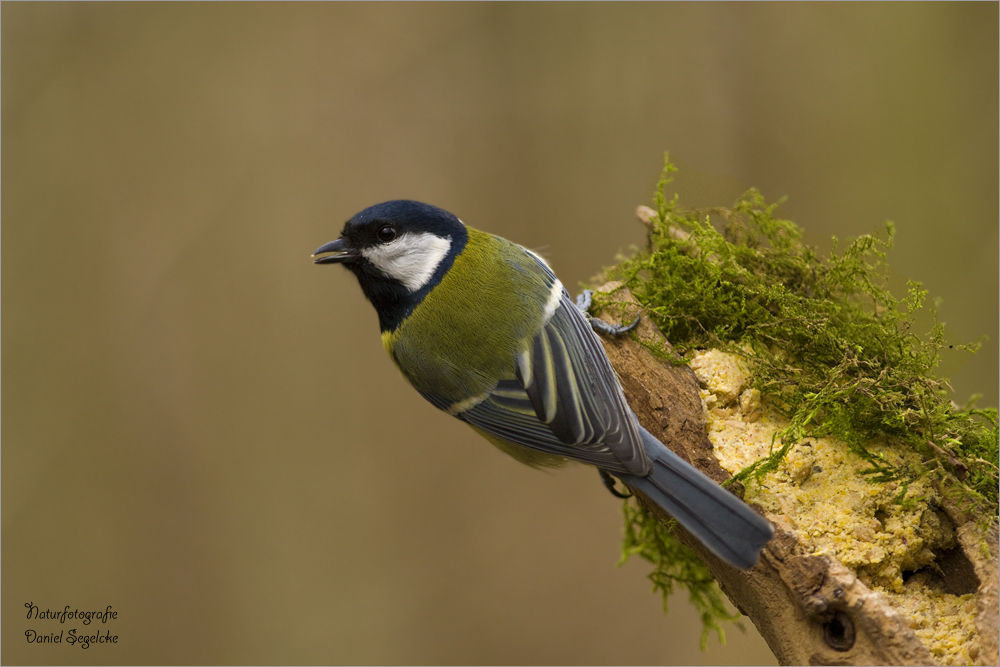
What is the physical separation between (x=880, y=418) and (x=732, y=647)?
2.43 ft

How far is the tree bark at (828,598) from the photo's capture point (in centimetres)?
84

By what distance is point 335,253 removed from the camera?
1.37 m

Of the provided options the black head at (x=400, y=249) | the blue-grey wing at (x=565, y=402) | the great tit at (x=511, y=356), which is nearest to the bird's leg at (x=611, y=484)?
the great tit at (x=511, y=356)

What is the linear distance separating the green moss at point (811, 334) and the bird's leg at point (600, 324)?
61 millimetres

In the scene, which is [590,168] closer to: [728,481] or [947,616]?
[728,481]

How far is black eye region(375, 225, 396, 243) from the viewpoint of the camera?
132 centimetres

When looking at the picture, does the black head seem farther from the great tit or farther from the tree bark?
the tree bark

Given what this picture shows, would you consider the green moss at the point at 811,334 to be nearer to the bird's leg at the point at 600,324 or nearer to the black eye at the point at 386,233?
the bird's leg at the point at 600,324

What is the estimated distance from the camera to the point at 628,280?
130 centimetres

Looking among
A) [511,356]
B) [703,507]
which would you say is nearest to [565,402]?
[511,356]

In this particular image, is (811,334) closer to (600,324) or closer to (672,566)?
(600,324)

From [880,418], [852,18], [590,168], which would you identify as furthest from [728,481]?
[852,18]

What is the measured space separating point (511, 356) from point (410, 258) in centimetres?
32

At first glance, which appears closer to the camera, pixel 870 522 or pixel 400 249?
pixel 870 522
